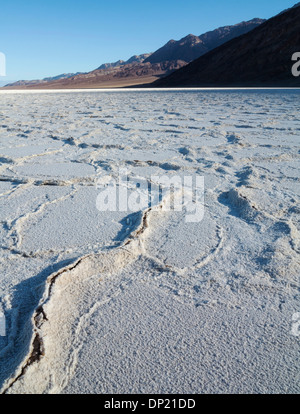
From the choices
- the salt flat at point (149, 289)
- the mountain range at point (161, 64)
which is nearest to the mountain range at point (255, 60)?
the mountain range at point (161, 64)

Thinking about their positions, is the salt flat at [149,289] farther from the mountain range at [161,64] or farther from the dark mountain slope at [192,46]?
the dark mountain slope at [192,46]

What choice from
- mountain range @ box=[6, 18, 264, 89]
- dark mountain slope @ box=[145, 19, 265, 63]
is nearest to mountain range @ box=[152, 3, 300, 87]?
mountain range @ box=[6, 18, 264, 89]

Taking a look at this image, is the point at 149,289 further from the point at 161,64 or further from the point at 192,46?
the point at 192,46

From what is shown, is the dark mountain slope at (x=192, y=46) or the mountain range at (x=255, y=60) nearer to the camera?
the mountain range at (x=255, y=60)

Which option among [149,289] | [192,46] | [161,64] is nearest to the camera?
[149,289]

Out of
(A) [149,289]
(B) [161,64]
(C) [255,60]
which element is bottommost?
(A) [149,289]

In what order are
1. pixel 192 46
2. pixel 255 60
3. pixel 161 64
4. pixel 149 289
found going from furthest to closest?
pixel 192 46 → pixel 161 64 → pixel 255 60 → pixel 149 289

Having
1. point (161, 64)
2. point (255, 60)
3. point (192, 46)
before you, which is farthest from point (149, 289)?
point (192, 46)

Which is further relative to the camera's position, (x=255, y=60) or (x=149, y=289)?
(x=255, y=60)

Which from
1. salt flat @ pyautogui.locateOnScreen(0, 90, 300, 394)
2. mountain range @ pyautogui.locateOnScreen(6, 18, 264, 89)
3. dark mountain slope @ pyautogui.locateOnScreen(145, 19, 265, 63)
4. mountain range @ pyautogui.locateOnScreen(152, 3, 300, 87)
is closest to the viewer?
salt flat @ pyautogui.locateOnScreen(0, 90, 300, 394)

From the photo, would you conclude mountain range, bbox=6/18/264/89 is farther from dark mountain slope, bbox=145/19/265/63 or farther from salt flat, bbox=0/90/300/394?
salt flat, bbox=0/90/300/394
